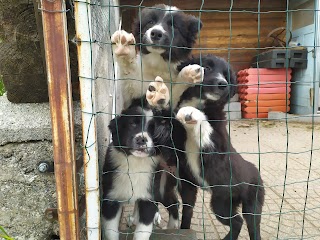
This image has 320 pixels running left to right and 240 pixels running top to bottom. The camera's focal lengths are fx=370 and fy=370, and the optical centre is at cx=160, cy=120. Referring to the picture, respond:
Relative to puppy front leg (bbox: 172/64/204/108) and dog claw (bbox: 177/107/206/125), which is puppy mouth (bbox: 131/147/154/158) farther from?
puppy front leg (bbox: 172/64/204/108)

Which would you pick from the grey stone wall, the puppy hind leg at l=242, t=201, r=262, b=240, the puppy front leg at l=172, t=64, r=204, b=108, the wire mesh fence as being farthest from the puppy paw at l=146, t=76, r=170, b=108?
the puppy hind leg at l=242, t=201, r=262, b=240

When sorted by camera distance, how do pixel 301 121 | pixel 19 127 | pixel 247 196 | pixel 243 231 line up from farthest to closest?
pixel 301 121 → pixel 243 231 → pixel 247 196 → pixel 19 127

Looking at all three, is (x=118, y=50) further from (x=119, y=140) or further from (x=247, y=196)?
(x=247, y=196)

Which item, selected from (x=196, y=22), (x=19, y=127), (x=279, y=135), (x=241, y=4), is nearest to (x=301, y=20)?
(x=241, y=4)

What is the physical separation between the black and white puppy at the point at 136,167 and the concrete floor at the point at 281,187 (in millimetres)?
440

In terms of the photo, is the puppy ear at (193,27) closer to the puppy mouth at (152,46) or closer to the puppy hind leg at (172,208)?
the puppy mouth at (152,46)

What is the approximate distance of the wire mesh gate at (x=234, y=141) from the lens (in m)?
1.97

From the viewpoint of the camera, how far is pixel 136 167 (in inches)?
105

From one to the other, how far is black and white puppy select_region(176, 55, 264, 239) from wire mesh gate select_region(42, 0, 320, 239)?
143 millimetres

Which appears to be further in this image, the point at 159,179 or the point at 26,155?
the point at 159,179

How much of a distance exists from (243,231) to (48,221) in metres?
1.76

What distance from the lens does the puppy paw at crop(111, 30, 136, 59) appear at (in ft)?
7.55

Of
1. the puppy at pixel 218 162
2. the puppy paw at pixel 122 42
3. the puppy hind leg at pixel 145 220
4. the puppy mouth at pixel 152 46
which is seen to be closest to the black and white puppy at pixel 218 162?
the puppy at pixel 218 162

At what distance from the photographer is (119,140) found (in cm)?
262
